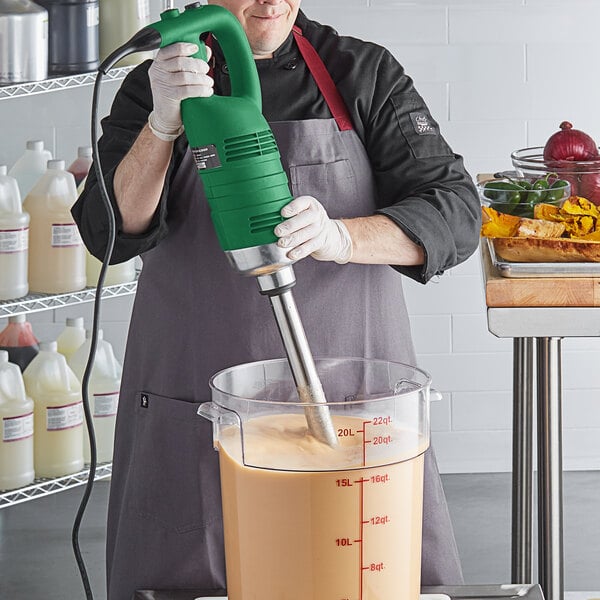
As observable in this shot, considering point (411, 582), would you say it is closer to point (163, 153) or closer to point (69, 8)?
point (163, 153)

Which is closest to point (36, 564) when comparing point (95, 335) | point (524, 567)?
point (524, 567)

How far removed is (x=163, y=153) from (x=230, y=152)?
44 cm

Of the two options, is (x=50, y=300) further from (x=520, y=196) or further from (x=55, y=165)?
(x=520, y=196)

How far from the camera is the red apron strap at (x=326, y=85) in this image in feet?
5.40

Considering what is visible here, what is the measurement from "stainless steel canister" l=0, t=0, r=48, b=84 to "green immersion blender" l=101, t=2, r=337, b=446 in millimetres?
1737

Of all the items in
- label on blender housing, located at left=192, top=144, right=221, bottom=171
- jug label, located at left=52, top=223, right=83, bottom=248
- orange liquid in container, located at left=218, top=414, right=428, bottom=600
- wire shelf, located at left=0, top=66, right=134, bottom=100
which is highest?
wire shelf, located at left=0, top=66, right=134, bottom=100

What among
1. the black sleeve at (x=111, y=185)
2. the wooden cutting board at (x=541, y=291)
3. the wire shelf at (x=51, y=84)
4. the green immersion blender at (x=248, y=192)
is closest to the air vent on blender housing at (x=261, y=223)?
the green immersion blender at (x=248, y=192)

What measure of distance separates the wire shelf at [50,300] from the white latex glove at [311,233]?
1558 mm

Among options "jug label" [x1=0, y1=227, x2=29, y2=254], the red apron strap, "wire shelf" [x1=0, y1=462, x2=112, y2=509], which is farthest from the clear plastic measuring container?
"wire shelf" [x1=0, y1=462, x2=112, y2=509]

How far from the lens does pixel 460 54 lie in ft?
11.4

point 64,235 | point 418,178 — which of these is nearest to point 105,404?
point 64,235

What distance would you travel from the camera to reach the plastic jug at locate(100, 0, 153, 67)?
9.45ft

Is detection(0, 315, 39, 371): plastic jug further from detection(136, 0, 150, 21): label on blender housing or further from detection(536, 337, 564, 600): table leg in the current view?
detection(536, 337, 564, 600): table leg

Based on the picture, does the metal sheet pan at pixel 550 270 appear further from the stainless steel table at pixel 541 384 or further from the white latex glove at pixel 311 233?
the white latex glove at pixel 311 233
